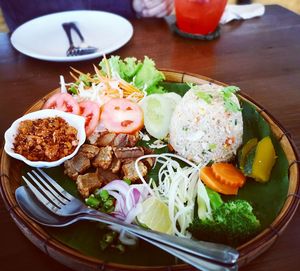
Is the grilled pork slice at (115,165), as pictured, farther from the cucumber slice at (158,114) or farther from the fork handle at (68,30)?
the fork handle at (68,30)

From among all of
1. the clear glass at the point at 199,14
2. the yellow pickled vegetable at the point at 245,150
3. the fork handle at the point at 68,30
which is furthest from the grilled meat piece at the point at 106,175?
the clear glass at the point at 199,14

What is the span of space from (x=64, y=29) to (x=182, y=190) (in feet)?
5.57

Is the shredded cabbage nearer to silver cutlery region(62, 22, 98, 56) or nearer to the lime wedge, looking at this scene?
the lime wedge

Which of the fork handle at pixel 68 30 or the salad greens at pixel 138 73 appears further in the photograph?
the fork handle at pixel 68 30

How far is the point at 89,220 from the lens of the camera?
120 centimetres

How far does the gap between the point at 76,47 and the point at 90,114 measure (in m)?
0.78

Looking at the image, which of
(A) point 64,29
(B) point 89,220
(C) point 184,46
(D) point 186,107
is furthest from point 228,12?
(B) point 89,220

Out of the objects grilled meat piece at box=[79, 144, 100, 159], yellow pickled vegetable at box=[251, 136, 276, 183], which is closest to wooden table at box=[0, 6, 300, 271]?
yellow pickled vegetable at box=[251, 136, 276, 183]

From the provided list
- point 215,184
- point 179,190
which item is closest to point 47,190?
point 179,190

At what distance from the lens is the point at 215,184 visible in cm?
135

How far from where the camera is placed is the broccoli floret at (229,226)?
110cm

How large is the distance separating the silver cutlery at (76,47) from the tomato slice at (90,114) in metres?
0.57

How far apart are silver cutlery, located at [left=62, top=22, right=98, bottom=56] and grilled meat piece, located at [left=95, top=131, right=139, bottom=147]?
31.4 inches

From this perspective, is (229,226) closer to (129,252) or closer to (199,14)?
(129,252)
